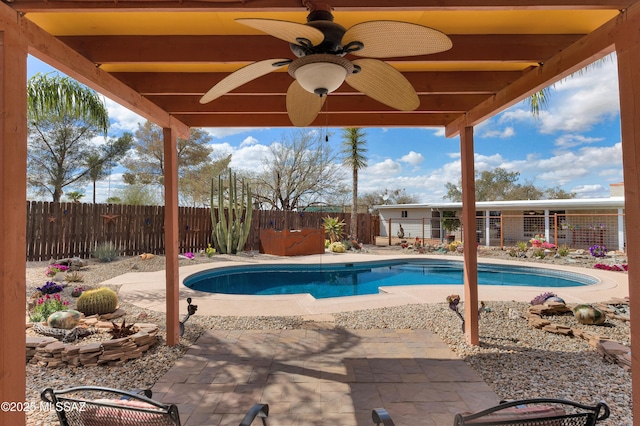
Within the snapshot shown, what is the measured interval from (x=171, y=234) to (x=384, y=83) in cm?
284

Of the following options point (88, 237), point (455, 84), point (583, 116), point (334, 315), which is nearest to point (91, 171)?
point (88, 237)

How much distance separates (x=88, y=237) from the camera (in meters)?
10.5

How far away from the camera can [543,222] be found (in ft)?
53.8

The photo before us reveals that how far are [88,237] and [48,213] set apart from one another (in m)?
1.22

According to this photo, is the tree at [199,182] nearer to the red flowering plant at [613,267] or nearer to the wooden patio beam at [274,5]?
the red flowering plant at [613,267]

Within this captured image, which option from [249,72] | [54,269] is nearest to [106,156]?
[54,269]

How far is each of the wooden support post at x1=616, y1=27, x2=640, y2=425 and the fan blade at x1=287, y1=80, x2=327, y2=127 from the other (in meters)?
1.61

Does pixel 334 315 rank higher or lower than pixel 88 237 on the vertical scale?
lower

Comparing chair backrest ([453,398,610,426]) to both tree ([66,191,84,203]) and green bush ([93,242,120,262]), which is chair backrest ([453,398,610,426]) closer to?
green bush ([93,242,120,262])

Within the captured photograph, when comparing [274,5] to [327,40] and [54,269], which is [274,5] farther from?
[54,269]

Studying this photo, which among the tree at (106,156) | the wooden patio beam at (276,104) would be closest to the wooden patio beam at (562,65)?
the wooden patio beam at (276,104)

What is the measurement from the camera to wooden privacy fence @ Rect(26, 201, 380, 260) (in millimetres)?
9695

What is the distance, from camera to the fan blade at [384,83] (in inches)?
72.2

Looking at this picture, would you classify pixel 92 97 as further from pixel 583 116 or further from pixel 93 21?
pixel 583 116
